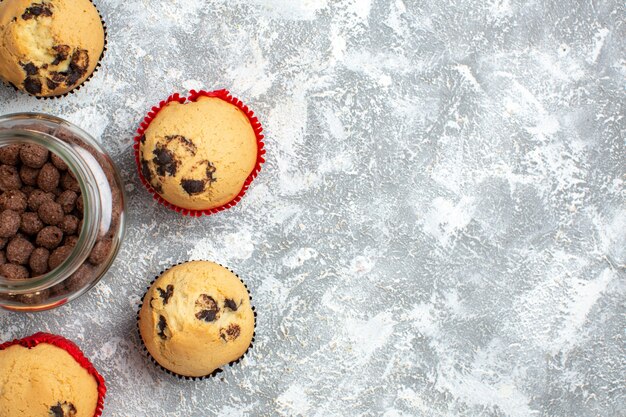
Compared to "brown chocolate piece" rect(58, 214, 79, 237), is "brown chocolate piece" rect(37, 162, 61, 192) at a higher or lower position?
higher

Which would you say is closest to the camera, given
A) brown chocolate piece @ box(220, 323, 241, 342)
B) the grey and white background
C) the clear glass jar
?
the clear glass jar

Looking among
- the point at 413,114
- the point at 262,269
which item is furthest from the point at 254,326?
the point at 413,114

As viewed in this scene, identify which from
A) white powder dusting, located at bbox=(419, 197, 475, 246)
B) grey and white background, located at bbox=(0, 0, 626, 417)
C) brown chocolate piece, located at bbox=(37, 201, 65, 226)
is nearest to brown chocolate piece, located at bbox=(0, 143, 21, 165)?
brown chocolate piece, located at bbox=(37, 201, 65, 226)

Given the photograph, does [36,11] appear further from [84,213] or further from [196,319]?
→ [196,319]

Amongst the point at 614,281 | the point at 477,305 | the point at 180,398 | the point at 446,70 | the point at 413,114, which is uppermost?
the point at 446,70

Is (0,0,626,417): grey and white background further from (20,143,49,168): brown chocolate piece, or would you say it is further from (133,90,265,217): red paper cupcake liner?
(20,143,49,168): brown chocolate piece

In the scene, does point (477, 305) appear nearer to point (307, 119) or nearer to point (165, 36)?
point (307, 119)

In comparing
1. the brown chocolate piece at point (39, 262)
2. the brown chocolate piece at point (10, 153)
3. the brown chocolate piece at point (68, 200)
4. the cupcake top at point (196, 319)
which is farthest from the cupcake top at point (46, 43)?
the cupcake top at point (196, 319)
